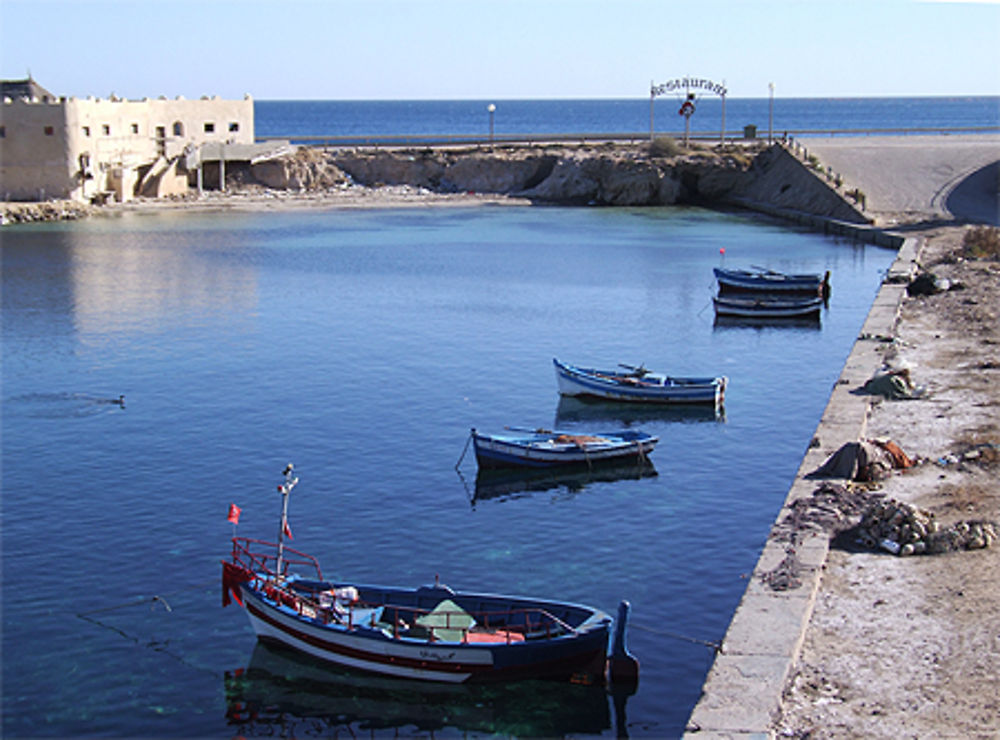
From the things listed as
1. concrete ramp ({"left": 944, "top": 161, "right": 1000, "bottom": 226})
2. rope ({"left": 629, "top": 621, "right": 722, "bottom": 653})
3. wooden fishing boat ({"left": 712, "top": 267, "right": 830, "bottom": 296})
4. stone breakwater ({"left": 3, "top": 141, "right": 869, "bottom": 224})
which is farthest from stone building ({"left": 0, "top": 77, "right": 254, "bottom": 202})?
rope ({"left": 629, "top": 621, "right": 722, "bottom": 653})

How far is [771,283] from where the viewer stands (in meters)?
52.9

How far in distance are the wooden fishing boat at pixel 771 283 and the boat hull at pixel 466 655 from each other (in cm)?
3592

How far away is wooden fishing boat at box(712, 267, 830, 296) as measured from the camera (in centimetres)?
5225

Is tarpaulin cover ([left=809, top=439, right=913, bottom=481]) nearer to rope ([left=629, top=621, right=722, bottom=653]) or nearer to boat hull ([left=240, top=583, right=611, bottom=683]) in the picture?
rope ([left=629, top=621, right=722, bottom=653])

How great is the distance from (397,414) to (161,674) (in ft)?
51.4

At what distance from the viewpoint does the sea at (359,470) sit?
1941 cm

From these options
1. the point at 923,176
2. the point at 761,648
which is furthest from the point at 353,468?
the point at 923,176

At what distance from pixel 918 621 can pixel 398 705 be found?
8.81m

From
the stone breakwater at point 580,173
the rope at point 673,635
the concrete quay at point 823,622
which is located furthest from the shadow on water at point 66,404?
the stone breakwater at point 580,173

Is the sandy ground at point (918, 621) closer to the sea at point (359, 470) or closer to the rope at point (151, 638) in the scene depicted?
the sea at point (359, 470)

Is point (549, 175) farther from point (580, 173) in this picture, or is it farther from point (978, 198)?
point (978, 198)

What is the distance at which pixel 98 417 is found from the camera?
34.8 m

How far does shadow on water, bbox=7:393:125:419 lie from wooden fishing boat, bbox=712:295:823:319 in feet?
88.2

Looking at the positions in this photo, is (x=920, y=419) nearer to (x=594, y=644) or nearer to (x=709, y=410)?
(x=709, y=410)
